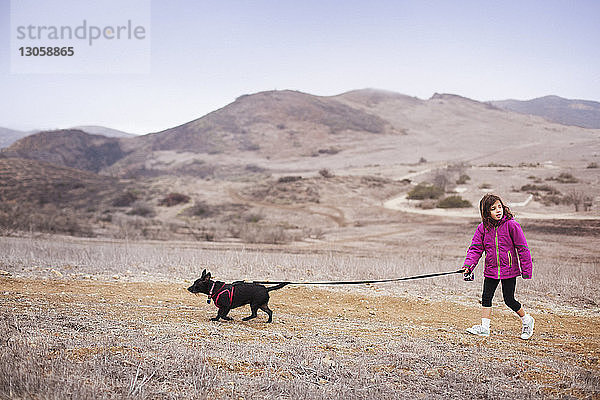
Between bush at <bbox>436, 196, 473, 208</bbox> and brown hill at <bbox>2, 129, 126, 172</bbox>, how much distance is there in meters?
60.1

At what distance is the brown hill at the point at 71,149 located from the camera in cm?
6862

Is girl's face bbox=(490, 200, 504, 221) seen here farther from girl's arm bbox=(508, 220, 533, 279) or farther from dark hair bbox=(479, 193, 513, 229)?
girl's arm bbox=(508, 220, 533, 279)

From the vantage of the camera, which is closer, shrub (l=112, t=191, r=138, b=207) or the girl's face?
the girl's face

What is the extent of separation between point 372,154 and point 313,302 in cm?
6293

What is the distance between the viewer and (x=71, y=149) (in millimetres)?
75750

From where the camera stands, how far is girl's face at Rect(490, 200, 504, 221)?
5.25m

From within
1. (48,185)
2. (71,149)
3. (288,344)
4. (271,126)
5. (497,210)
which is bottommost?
(288,344)

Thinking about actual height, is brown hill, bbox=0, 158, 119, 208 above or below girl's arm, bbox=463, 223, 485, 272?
above

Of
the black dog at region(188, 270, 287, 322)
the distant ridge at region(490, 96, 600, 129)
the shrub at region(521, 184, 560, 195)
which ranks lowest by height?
the black dog at region(188, 270, 287, 322)

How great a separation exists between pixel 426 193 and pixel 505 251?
27.3 metres

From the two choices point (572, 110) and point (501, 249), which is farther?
point (572, 110)

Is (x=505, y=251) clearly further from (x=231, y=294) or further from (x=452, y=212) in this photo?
(x=452, y=212)

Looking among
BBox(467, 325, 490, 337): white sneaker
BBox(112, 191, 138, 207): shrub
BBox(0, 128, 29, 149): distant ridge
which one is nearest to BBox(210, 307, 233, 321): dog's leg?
BBox(467, 325, 490, 337): white sneaker

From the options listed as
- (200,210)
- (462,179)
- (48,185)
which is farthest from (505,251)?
(48,185)
